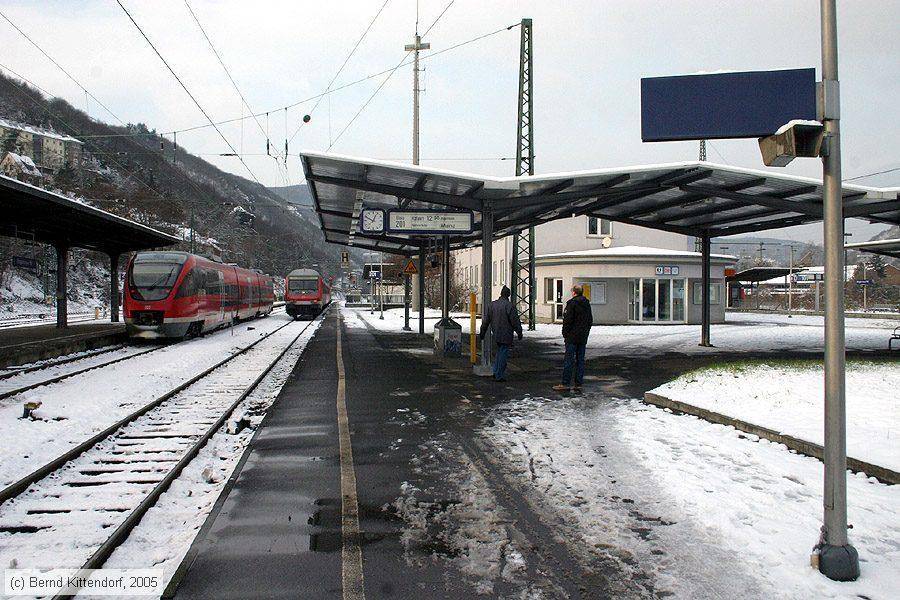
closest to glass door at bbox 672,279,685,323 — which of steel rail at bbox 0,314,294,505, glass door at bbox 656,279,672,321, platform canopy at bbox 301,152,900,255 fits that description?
glass door at bbox 656,279,672,321

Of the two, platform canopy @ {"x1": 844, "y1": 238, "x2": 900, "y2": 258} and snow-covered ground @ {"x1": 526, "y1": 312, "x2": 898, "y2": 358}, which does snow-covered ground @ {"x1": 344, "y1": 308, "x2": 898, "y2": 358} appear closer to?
snow-covered ground @ {"x1": 526, "y1": 312, "x2": 898, "y2": 358}

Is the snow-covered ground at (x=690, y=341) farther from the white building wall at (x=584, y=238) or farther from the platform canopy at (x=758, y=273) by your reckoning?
the platform canopy at (x=758, y=273)

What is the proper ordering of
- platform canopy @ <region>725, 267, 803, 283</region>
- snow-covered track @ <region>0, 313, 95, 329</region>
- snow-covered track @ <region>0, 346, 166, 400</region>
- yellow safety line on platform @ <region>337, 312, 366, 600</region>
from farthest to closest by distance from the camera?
1. platform canopy @ <region>725, 267, 803, 283</region>
2. snow-covered track @ <region>0, 313, 95, 329</region>
3. snow-covered track @ <region>0, 346, 166, 400</region>
4. yellow safety line on platform @ <region>337, 312, 366, 600</region>

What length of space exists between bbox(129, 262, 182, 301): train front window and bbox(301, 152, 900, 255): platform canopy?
5.63 meters

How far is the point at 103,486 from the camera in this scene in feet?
19.0

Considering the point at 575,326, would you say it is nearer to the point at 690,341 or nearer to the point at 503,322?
the point at 503,322

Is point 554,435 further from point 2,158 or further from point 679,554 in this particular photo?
point 2,158

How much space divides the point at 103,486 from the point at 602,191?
10.7 meters

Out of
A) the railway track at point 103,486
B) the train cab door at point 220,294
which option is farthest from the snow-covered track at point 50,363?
the train cab door at point 220,294

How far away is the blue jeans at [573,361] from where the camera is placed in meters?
10.7

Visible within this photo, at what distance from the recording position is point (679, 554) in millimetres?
4207

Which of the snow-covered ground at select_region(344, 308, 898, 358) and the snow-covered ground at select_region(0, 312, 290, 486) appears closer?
the snow-covered ground at select_region(0, 312, 290, 486)

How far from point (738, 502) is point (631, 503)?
0.86 metres

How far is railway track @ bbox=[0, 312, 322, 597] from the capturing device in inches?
173
